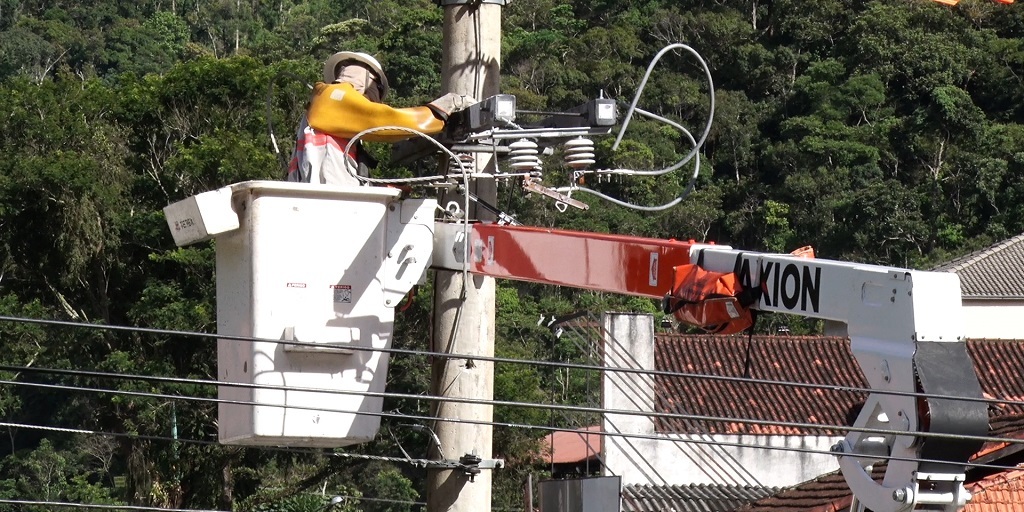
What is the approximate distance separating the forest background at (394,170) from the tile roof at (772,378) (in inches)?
81.0

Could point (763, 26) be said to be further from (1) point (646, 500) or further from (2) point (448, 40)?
(2) point (448, 40)

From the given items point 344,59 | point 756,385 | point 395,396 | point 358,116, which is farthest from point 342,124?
point 756,385

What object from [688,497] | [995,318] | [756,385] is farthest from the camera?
[995,318]

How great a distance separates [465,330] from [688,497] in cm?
1795

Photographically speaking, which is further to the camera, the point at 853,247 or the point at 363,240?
the point at 853,247

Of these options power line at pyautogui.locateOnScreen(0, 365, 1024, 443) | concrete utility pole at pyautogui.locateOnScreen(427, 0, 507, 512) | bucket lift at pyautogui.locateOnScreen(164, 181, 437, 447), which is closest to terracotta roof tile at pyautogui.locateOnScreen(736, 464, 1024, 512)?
concrete utility pole at pyautogui.locateOnScreen(427, 0, 507, 512)

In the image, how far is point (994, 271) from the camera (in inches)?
2260

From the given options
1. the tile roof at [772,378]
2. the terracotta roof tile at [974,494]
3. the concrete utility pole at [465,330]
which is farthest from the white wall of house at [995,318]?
the concrete utility pole at [465,330]

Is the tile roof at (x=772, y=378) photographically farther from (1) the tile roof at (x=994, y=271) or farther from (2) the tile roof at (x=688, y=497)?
(1) the tile roof at (x=994, y=271)

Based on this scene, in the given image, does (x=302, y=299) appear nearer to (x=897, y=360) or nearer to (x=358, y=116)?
(x=358, y=116)

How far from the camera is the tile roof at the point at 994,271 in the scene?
56.0 metres

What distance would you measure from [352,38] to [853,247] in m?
26.2

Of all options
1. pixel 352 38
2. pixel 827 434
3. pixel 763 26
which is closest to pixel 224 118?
pixel 827 434

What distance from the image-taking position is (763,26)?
89.1 meters
